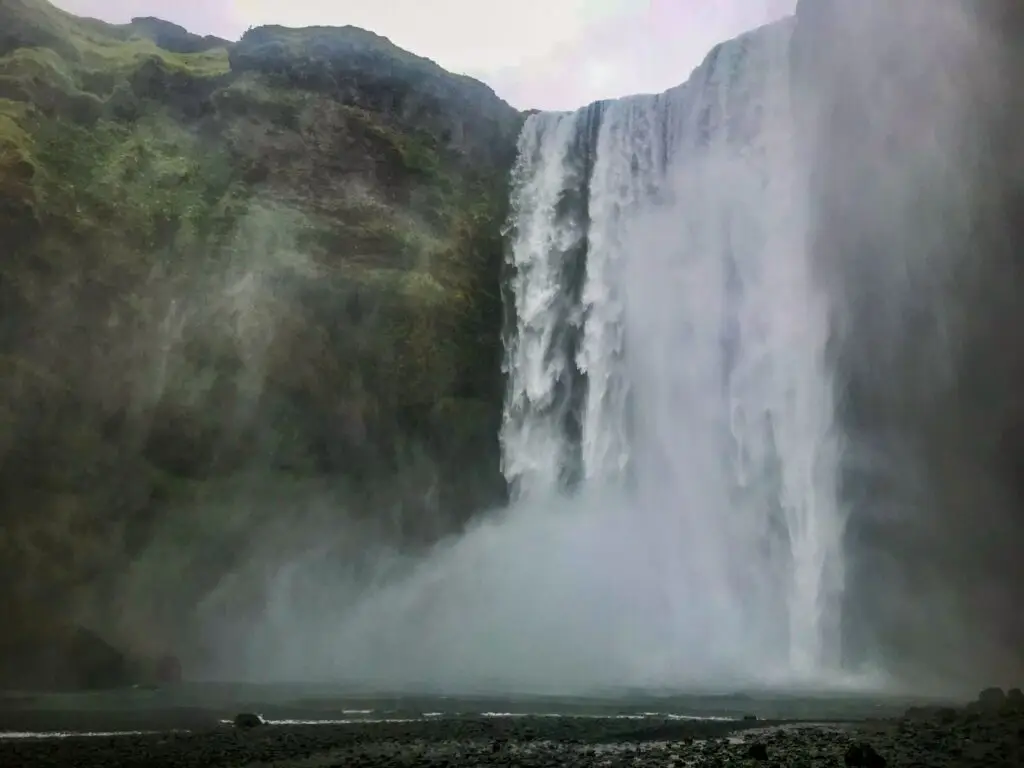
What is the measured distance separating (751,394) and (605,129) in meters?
10.3

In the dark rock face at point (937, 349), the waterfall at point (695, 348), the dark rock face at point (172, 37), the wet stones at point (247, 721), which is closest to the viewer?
the wet stones at point (247, 721)

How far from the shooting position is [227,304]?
2689cm

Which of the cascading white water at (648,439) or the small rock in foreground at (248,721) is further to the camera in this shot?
the cascading white water at (648,439)

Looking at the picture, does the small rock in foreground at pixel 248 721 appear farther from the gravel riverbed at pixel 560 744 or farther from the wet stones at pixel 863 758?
the wet stones at pixel 863 758

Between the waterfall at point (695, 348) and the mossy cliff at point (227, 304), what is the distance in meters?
1.89

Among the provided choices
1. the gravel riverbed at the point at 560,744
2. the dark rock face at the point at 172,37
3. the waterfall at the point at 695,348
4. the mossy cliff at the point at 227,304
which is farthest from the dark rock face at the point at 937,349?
the dark rock face at the point at 172,37

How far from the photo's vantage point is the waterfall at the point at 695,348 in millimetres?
23266

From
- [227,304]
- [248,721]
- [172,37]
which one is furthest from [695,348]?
[172,37]

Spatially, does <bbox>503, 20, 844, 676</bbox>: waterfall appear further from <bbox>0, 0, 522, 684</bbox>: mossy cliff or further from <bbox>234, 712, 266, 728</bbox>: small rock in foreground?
<bbox>234, 712, 266, 728</bbox>: small rock in foreground

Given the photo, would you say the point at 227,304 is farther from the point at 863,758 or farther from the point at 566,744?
the point at 863,758

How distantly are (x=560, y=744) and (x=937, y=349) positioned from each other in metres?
15.4

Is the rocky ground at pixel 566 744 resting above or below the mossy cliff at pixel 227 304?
below

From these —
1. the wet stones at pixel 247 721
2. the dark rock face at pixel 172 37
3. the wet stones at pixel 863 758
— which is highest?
the dark rock face at pixel 172 37

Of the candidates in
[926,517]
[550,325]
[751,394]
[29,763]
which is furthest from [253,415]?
[926,517]
